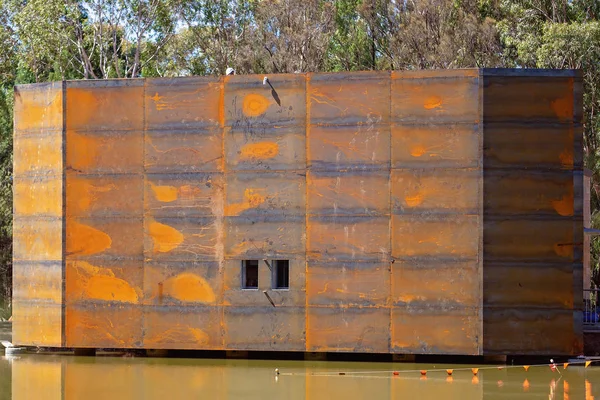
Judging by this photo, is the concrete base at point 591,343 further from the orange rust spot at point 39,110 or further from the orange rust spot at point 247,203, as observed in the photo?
the orange rust spot at point 39,110

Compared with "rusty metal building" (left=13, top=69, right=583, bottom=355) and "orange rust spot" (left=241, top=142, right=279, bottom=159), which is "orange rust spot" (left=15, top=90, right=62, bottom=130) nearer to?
"rusty metal building" (left=13, top=69, right=583, bottom=355)

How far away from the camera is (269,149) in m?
22.9

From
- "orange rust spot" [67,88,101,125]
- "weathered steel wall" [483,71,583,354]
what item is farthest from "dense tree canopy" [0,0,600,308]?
"orange rust spot" [67,88,101,125]

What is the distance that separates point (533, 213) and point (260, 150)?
5.63m

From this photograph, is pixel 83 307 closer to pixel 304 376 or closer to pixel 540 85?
pixel 304 376

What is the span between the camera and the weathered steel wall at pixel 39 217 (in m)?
23.6

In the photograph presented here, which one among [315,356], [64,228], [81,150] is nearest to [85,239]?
[64,228]

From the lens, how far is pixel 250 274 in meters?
23.0

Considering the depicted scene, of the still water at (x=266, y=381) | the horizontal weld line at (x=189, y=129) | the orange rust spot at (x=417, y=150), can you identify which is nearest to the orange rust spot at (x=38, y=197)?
the horizontal weld line at (x=189, y=129)

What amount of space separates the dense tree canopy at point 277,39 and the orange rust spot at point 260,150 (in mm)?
24138

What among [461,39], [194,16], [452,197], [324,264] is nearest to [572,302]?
[452,197]

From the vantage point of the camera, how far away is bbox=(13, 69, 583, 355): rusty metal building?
2198 cm

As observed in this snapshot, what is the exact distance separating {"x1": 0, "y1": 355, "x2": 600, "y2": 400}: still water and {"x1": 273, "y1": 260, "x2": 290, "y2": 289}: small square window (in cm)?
157

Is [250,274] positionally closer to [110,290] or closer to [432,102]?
[110,290]
